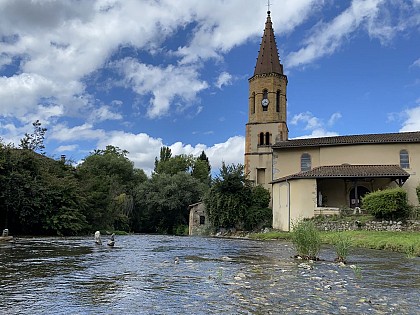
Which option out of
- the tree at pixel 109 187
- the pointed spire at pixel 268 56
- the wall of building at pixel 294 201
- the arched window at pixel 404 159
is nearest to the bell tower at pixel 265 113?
the pointed spire at pixel 268 56

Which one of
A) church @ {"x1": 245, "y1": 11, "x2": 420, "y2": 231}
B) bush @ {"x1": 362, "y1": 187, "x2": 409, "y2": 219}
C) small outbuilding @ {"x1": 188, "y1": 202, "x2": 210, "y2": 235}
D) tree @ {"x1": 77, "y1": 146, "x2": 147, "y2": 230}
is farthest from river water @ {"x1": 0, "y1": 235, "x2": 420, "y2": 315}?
small outbuilding @ {"x1": 188, "y1": 202, "x2": 210, "y2": 235}

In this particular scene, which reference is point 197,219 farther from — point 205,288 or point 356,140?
point 205,288

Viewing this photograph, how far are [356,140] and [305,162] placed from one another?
5.35 meters

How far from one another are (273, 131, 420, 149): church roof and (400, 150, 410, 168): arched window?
1077 millimetres

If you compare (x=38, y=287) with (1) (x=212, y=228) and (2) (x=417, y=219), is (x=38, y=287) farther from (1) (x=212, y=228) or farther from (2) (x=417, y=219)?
(1) (x=212, y=228)

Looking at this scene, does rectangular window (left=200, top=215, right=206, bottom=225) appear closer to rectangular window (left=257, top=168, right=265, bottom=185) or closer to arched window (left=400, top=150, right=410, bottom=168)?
rectangular window (left=257, top=168, right=265, bottom=185)

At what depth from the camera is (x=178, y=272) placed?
10828 mm

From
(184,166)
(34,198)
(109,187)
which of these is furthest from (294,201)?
(184,166)

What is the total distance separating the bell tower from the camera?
4938 cm

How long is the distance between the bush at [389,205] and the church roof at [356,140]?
386 inches

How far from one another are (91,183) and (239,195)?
13866mm

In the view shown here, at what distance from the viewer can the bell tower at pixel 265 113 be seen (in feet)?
162

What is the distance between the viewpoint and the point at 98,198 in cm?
3797

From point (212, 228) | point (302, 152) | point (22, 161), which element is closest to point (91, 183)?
point (22, 161)
